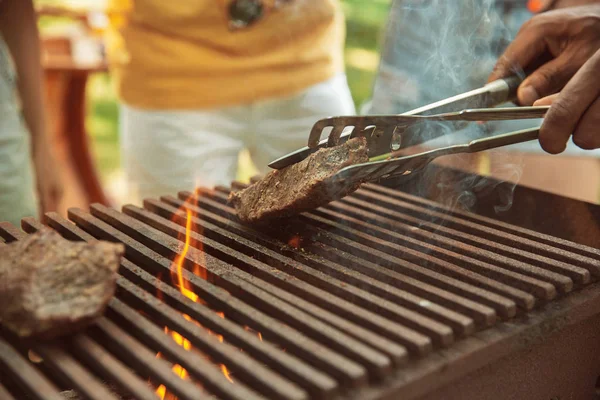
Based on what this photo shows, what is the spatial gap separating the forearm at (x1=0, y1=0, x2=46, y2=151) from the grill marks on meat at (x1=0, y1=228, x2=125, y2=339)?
2.26 metres

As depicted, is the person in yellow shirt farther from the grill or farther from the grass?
the grass

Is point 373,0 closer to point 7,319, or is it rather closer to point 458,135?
point 458,135

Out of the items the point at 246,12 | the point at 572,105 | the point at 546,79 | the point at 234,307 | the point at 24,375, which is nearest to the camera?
the point at 24,375

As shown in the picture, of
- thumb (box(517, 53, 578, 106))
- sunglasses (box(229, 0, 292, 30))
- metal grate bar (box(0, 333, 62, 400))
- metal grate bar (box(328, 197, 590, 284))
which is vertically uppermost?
sunglasses (box(229, 0, 292, 30))

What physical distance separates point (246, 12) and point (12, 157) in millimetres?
1480

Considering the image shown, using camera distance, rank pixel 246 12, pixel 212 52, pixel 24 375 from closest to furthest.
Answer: pixel 24 375, pixel 246 12, pixel 212 52

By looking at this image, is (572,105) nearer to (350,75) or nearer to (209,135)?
(209,135)

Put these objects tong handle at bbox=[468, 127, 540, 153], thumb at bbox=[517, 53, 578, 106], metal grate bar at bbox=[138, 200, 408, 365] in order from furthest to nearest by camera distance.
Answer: thumb at bbox=[517, 53, 578, 106], tong handle at bbox=[468, 127, 540, 153], metal grate bar at bbox=[138, 200, 408, 365]

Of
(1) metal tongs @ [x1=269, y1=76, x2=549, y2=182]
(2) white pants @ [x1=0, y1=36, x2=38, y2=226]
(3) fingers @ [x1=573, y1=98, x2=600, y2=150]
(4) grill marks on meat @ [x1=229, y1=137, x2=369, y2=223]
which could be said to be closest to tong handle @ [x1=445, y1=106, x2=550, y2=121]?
(1) metal tongs @ [x1=269, y1=76, x2=549, y2=182]

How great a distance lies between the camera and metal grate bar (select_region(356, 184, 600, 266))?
6.56ft

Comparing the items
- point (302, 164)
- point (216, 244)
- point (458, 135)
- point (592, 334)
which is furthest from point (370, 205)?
point (458, 135)

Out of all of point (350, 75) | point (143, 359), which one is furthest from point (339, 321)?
point (350, 75)

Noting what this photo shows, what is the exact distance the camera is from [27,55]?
351 centimetres

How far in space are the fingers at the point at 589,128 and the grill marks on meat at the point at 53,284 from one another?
144 cm
